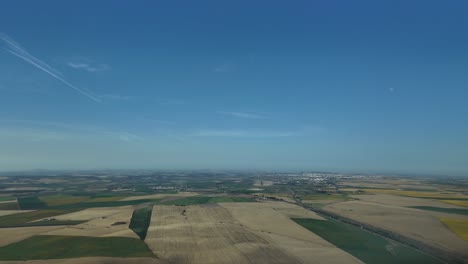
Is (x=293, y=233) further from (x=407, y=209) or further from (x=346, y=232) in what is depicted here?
(x=407, y=209)

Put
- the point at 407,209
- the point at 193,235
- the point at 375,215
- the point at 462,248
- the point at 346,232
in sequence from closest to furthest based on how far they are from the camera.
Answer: the point at 462,248 < the point at 193,235 < the point at 346,232 < the point at 375,215 < the point at 407,209

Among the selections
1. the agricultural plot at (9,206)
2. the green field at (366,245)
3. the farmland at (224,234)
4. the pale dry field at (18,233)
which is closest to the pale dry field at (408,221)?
the farmland at (224,234)

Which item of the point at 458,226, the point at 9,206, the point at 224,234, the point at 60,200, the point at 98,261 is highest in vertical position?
the point at 60,200

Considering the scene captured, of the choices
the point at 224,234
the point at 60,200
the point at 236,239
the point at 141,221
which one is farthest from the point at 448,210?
the point at 60,200

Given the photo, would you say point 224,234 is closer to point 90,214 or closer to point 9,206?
point 90,214

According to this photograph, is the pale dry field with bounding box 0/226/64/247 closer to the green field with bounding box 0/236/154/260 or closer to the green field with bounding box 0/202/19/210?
the green field with bounding box 0/236/154/260

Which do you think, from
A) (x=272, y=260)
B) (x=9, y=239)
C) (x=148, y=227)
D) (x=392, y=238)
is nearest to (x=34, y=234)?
(x=9, y=239)
